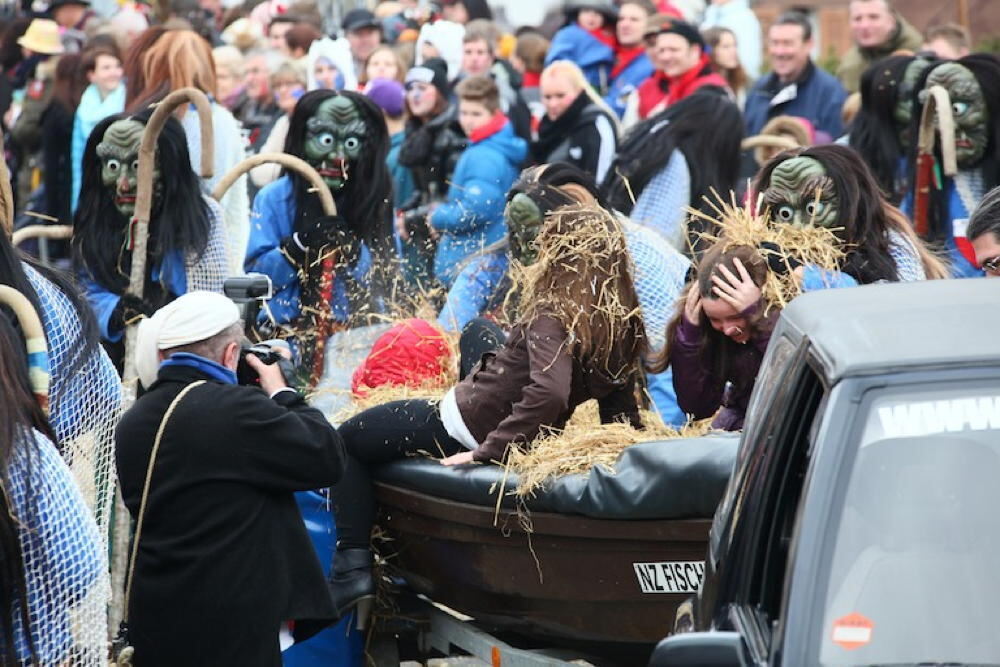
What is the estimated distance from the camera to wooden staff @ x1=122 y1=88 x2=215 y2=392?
7.79m

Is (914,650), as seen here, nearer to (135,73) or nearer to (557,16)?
(135,73)

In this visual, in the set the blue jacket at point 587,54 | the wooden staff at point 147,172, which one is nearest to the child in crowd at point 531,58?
the blue jacket at point 587,54

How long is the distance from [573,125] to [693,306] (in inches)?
210

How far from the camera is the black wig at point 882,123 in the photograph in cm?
927

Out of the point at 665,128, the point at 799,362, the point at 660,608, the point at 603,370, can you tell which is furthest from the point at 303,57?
the point at 799,362

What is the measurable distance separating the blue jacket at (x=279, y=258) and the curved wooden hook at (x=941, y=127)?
9.00 ft

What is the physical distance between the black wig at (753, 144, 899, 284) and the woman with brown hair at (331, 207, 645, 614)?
85 cm

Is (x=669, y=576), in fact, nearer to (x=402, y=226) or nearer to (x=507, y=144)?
(x=507, y=144)

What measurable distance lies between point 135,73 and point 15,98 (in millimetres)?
7669

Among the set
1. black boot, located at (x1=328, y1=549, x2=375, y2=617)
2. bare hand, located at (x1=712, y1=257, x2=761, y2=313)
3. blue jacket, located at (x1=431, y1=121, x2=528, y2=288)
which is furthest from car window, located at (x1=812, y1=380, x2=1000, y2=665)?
blue jacket, located at (x1=431, y1=121, x2=528, y2=288)

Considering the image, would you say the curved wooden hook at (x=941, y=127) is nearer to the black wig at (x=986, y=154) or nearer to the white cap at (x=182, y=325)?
the black wig at (x=986, y=154)

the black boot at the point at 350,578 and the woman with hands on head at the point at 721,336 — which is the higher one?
the woman with hands on head at the point at 721,336

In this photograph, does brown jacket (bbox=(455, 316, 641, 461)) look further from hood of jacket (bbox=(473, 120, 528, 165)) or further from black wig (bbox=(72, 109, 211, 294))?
hood of jacket (bbox=(473, 120, 528, 165))

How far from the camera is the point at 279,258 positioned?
896 centimetres
